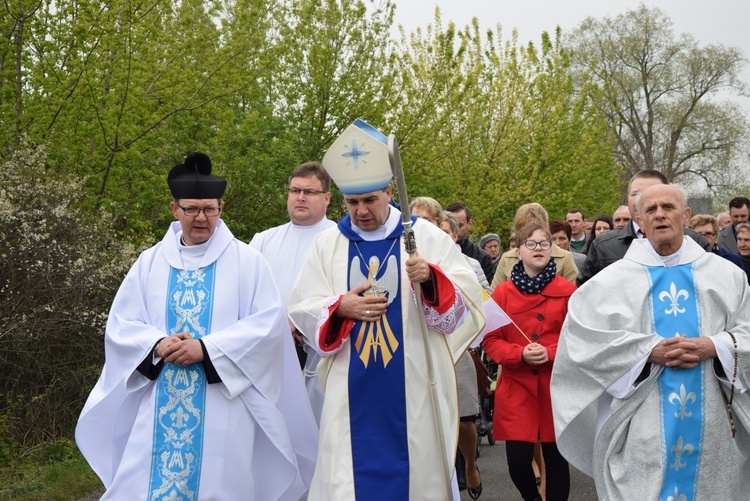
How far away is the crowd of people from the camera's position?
495 centimetres

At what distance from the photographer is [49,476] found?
772cm

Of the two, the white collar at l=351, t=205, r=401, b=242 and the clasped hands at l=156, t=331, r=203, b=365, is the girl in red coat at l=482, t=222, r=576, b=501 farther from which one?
the clasped hands at l=156, t=331, r=203, b=365

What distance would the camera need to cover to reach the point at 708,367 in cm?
495

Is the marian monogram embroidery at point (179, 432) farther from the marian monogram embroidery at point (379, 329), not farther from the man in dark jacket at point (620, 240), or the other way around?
the man in dark jacket at point (620, 240)

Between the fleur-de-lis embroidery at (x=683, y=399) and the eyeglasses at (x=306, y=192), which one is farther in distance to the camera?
the eyeglasses at (x=306, y=192)

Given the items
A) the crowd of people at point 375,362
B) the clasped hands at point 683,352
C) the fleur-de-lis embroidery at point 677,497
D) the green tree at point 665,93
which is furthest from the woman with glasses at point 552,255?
the green tree at point 665,93

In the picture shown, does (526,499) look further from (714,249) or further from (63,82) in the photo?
(63,82)

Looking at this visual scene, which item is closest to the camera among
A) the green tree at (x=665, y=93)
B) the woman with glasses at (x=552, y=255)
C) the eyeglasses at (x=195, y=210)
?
the eyeglasses at (x=195, y=210)

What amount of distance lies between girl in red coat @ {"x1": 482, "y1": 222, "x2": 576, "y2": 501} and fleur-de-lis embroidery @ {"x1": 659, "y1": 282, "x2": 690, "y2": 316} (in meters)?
1.22

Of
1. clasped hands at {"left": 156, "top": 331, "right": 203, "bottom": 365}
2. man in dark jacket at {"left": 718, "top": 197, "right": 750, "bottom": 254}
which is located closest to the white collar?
clasped hands at {"left": 156, "top": 331, "right": 203, "bottom": 365}

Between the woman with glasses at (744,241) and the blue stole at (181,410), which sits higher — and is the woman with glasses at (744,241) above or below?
above

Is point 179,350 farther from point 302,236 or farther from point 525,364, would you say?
point 525,364

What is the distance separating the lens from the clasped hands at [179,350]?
17.1 feet

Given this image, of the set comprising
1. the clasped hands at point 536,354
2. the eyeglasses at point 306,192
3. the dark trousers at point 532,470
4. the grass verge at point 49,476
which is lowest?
the grass verge at point 49,476
